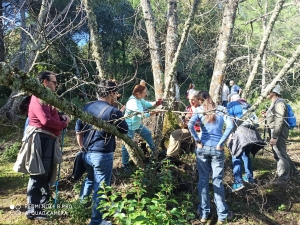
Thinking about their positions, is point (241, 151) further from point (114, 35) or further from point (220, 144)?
point (114, 35)

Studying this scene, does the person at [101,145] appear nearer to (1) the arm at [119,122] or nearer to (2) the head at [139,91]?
(1) the arm at [119,122]

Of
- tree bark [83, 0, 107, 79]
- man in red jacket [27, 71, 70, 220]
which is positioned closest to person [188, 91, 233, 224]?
tree bark [83, 0, 107, 79]

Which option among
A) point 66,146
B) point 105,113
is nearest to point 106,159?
point 105,113

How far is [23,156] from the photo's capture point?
108 inches

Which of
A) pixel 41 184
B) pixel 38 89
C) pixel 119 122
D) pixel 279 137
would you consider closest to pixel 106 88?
pixel 119 122

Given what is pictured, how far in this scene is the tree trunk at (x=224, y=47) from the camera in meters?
4.32

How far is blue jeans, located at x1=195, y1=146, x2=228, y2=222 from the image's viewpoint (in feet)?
9.84

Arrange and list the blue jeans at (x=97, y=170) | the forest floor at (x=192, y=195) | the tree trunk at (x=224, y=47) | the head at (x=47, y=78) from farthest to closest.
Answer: the tree trunk at (x=224, y=47), the forest floor at (x=192, y=195), the head at (x=47, y=78), the blue jeans at (x=97, y=170)

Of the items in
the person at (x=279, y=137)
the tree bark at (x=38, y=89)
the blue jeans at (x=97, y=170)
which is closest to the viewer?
the tree bark at (x=38, y=89)

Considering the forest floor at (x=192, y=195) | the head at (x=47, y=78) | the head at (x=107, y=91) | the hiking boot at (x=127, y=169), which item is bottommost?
the forest floor at (x=192, y=195)

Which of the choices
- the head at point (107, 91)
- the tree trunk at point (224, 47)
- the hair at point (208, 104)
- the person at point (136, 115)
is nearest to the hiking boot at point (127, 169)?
the person at point (136, 115)

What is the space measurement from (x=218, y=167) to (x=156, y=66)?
8.08 ft

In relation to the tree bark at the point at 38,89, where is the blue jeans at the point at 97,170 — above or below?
below

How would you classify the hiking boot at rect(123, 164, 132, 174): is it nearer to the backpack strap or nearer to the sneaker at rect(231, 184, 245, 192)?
the backpack strap
